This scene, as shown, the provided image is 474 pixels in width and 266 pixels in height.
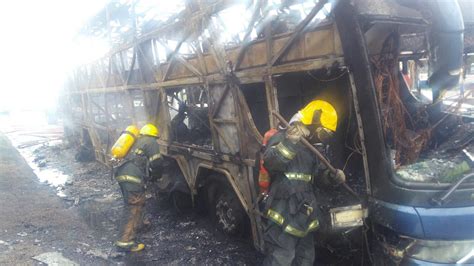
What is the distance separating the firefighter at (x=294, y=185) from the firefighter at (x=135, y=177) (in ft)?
8.10

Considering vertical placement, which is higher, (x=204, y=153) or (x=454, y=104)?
(x=454, y=104)

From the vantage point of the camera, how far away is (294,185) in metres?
2.96

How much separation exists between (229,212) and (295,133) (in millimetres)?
2258

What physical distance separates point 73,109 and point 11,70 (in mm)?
17248

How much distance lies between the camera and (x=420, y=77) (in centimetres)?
511

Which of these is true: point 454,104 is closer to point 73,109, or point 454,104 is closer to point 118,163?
point 118,163

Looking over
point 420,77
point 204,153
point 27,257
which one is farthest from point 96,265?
point 420,77

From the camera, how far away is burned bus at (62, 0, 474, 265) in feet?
8.52

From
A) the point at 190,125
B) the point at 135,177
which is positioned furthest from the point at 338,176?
the point at 190,125

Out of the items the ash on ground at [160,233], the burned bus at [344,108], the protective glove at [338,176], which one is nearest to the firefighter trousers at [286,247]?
the burned bus at [344,108]

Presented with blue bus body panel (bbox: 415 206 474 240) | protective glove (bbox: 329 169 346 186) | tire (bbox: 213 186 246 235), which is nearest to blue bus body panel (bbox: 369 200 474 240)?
blue bus body panel (bbox: 415 206 474 240)

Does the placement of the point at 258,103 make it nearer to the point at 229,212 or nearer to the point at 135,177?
the point at 229,212

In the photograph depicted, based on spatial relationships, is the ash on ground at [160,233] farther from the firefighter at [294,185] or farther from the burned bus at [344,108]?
the firefighter at [294,185]

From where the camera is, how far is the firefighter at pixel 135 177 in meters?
4.85
